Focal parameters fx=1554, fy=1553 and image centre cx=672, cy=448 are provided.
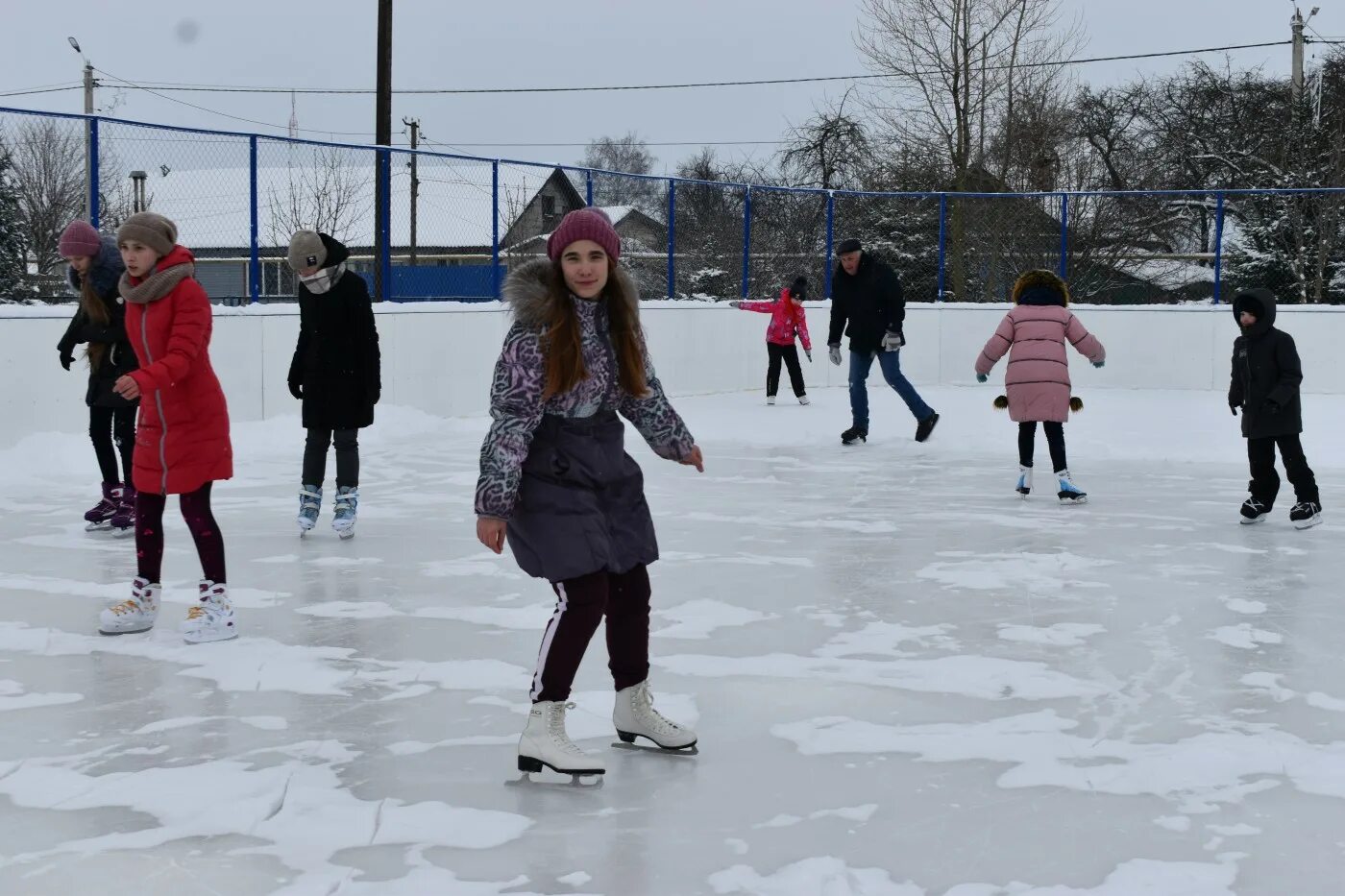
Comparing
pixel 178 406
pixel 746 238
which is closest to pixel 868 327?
pixel 746 238

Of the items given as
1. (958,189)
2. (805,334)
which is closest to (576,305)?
(805,334)

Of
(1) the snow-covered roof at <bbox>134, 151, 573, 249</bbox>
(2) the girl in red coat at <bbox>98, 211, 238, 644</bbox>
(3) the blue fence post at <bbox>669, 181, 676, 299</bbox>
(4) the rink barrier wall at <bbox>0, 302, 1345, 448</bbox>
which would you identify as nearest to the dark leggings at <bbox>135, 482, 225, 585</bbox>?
(2) the girl in red coat at <bbox>98, 211, 238, 644</bbox>

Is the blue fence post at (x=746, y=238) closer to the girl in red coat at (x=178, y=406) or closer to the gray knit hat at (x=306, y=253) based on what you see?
the gray knit hat at (x=306, y=253)

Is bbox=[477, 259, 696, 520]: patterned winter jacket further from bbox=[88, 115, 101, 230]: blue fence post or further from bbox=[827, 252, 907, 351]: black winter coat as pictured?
bbox=[827, 252, 907, 351]: black winter coat

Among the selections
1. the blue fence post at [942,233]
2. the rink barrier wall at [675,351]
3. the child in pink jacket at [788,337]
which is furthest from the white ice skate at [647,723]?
the blue fence post at [942,233]

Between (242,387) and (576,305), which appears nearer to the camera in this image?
(576,305)

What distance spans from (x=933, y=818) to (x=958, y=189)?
23.9 meters

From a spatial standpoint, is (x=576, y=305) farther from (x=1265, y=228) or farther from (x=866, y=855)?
(x=1265, y=228)

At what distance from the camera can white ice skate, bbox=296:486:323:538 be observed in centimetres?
704

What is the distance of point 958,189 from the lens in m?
26.3

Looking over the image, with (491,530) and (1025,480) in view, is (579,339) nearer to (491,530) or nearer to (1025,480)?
(491,530)

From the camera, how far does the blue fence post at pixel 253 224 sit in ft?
37.8

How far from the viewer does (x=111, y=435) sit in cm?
720

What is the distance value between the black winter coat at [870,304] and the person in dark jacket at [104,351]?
19.2 feet
